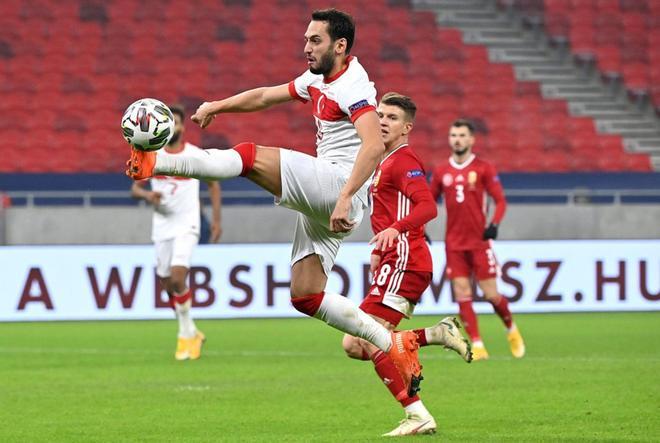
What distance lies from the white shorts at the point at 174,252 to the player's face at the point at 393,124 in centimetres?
466

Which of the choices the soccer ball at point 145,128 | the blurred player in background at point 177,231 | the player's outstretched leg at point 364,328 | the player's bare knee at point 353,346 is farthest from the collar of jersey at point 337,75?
the blurred player in background at point 177,231

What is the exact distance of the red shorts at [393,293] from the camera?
25.5 feet

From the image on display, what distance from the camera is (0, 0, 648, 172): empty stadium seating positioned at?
856 inches

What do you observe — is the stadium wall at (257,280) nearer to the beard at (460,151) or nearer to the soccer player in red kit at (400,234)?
the beard at (460,151)

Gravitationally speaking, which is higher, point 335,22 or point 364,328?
point 335,22

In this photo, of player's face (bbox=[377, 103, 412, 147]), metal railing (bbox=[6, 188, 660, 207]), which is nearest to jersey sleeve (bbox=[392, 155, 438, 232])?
player's face (bbox=[377, 103, 412, 147])

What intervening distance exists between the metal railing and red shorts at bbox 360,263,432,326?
414 inches

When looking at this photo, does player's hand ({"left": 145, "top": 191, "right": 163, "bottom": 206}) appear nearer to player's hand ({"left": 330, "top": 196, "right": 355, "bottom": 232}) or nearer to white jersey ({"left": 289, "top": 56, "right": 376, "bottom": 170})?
white jersey ({"left": 289, "top": 56, "right": 376, "bottom": 170})

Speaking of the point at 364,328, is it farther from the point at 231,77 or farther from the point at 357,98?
the point at 231,77

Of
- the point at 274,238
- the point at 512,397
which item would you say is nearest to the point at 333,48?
the point at 512,397

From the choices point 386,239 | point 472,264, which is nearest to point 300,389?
point 386,239

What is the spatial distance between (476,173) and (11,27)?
13.3 m

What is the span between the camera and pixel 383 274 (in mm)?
7871

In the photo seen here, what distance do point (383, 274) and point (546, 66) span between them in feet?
59.3
